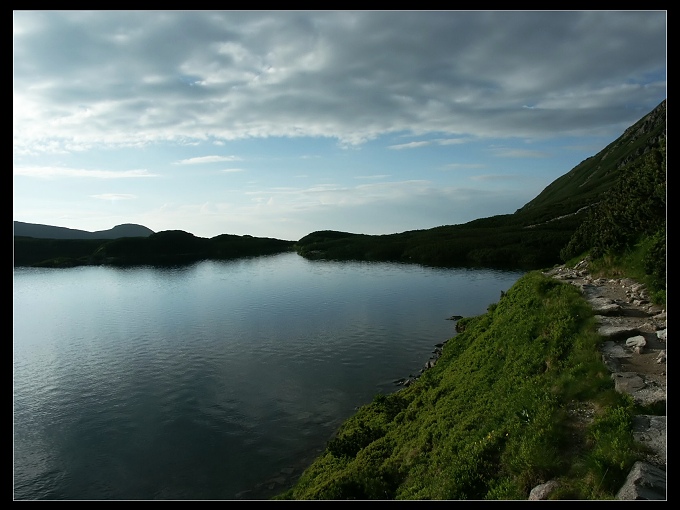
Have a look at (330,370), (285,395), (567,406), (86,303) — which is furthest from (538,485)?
(86,303)

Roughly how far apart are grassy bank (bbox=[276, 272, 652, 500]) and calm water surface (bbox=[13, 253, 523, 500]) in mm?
6036

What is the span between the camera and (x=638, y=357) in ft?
52.5

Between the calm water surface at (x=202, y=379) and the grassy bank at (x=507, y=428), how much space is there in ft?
19.8

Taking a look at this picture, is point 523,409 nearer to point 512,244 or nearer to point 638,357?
point 638,357

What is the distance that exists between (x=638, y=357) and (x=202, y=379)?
36612 millimetres

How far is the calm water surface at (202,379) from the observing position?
26672 millimetres

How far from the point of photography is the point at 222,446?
28.8 meters

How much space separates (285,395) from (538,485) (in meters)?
27.0

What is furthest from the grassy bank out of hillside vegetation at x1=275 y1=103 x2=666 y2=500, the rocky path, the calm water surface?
the calm water surface

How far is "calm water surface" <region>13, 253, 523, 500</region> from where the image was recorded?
2667 cm

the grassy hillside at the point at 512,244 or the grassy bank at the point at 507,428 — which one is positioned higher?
the grassy hillside at the point at 512,244

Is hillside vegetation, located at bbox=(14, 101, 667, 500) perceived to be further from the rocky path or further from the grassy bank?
the rocky path

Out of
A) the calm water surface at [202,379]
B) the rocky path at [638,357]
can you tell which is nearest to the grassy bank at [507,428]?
the rocky path at [638,357]

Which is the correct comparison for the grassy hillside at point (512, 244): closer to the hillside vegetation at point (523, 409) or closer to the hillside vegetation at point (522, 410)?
the hillside vegetation at point (523, 409)
